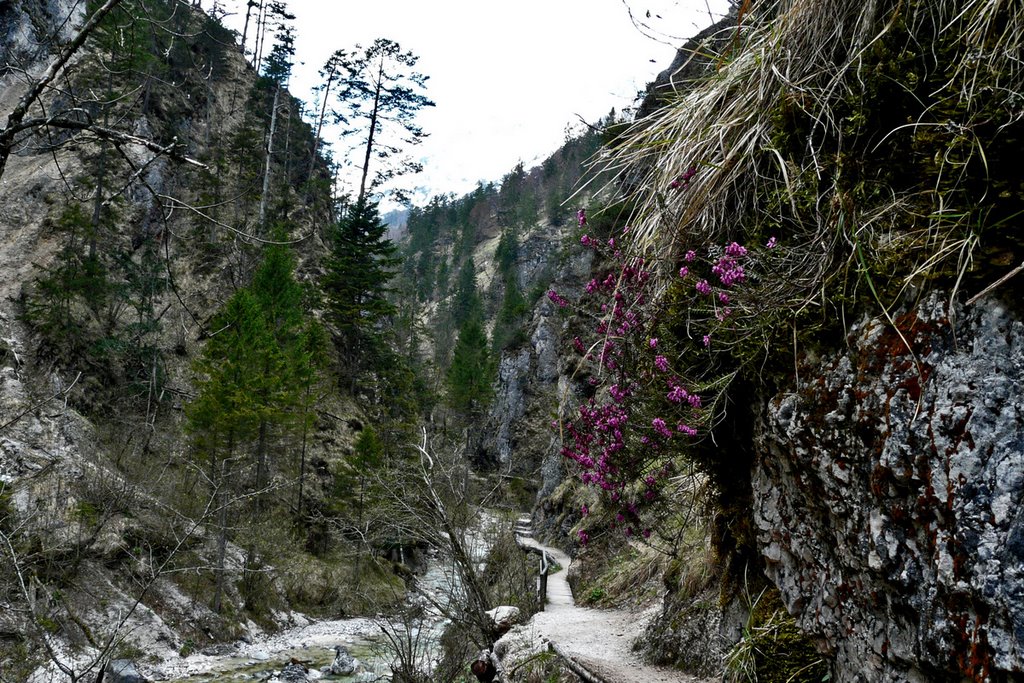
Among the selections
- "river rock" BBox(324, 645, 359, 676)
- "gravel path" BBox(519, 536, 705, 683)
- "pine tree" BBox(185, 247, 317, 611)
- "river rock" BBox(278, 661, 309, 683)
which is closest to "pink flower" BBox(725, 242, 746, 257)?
"gravel path" BBox(519, 536, 705, 683)

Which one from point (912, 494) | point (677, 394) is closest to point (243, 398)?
point (677, 394)

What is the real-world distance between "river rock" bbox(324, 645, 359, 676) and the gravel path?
675 cm

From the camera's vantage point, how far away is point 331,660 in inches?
611

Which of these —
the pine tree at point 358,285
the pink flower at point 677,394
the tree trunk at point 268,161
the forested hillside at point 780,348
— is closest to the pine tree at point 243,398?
the pine tree at point 358,285

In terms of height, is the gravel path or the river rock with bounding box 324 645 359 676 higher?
the gravel path

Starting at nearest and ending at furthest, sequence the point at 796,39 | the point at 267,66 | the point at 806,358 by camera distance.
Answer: the point at 806,358 < the point at 796,39 < the point at 267,66

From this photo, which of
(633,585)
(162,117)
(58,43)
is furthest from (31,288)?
(58,43)

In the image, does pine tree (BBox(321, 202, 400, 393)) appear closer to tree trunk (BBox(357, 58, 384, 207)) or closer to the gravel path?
tree trunk (BBox(357, 58, 384, 207))

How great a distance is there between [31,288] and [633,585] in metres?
24.8

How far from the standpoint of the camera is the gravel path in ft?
14.6

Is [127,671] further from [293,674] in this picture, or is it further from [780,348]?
[780,348]

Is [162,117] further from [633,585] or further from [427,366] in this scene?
[633,585]

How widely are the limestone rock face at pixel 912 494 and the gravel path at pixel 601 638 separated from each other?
7.09ft

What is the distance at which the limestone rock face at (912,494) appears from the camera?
5.57 ft
